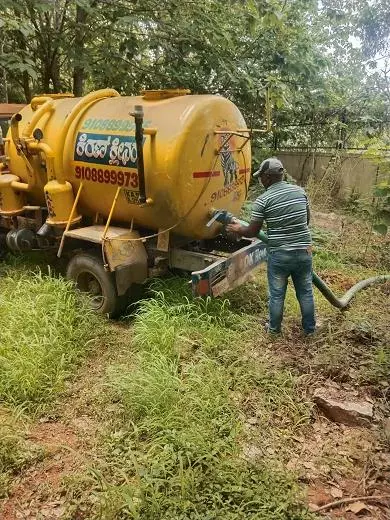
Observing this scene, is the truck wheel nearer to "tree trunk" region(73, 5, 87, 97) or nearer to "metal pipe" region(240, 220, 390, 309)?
"metal pipe" region(240, 220, 390, 309)

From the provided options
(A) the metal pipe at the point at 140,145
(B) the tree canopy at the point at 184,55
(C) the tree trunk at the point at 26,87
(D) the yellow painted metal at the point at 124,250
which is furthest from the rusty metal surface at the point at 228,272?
(C) the tree trunk at the point at 26,87

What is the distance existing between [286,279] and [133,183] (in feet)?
5.54

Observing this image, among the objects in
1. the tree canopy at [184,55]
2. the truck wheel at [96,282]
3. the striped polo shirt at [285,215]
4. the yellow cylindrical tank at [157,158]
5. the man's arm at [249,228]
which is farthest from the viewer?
the tree canopy at [184,55]

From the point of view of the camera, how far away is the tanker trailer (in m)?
4.12

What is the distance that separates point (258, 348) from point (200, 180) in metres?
1.62

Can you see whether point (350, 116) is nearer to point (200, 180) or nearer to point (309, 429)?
point (200, 180)

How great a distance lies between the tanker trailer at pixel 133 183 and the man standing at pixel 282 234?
0.56 metres

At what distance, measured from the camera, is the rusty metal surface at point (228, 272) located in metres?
4.09

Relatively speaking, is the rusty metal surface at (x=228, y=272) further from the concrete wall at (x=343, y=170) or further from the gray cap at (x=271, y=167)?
the concrete wall at (x=343, y=170)

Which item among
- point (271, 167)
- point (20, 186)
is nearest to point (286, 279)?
point (271, 167)

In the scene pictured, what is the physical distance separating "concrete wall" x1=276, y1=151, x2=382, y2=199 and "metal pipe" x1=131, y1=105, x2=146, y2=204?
5.58m

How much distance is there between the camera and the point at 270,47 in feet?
27.0

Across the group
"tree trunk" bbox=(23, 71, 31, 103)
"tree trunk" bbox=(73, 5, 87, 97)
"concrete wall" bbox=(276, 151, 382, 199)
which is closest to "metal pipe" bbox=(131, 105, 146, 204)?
"tree trunk" bbox=(73, 5, 87, 97)

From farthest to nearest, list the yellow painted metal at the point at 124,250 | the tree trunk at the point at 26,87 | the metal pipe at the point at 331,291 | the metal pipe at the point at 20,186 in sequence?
the tree trunk at the point at 26,87
the metal pipe at the point at 20,186
the metal pipe at the point at 331,291
the yellow painted metal at the point at 124,250
